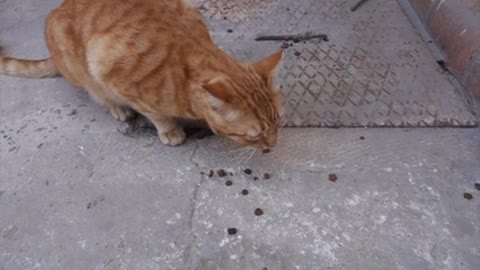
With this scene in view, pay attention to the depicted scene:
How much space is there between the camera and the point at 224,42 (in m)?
2.92

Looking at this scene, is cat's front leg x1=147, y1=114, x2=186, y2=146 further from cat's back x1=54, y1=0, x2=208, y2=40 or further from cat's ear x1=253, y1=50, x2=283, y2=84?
cat's ear x1=253, y1=50, x2=283, y2=84

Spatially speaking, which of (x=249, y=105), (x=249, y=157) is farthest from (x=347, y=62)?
(x=249, y=105)

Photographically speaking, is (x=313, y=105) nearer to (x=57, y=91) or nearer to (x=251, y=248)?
(x=251, y=248)

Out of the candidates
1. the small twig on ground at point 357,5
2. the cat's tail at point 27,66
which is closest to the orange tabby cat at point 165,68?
the cat's tail at point 27,66

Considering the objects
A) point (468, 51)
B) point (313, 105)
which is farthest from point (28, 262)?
point (468, 51)

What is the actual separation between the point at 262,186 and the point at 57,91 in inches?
54.6

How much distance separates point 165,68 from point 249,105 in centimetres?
44

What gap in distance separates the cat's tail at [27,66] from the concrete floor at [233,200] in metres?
0.36

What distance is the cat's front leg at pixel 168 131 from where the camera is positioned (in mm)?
2303

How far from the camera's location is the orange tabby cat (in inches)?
76.2

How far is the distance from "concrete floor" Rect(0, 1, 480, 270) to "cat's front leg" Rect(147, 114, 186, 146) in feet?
0.17

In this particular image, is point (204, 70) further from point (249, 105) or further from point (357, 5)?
point (357, 5)

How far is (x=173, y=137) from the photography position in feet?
7.66

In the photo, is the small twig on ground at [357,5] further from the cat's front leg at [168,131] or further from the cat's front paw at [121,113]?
the cat's front paw at [121,113]
